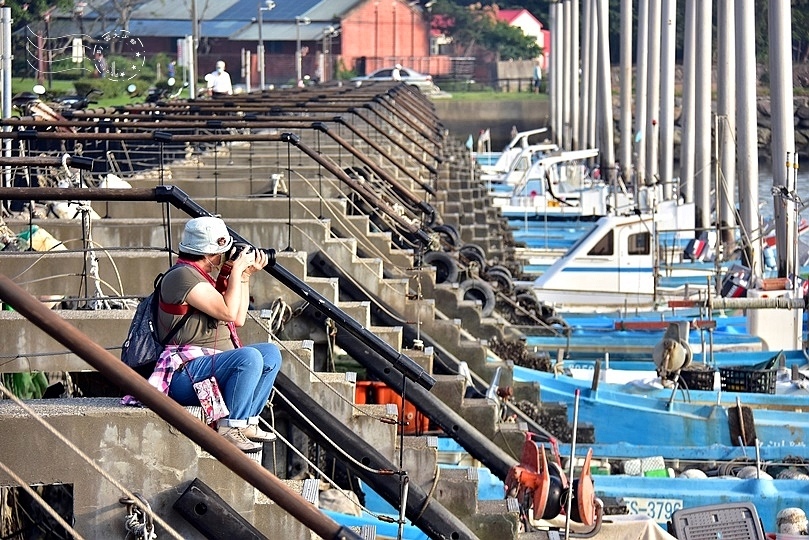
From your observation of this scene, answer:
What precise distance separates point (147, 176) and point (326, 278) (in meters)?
6.48

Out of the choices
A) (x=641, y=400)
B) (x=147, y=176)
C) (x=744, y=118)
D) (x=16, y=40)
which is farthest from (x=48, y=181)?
(x=744, y=118)

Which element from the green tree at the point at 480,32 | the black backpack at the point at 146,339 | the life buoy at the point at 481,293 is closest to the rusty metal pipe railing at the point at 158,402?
the black backpack at the point at 146,339

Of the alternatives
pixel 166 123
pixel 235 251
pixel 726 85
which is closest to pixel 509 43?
pixel 726 85

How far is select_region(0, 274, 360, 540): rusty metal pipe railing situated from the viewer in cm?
684

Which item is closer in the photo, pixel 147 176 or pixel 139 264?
pixel 139 264

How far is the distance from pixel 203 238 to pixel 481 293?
15733mm

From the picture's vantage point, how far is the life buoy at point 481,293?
2469cm

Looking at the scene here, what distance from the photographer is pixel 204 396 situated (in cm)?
938

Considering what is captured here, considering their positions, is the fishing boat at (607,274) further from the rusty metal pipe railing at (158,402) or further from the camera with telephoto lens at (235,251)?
the rusty metal pipe railing at (158,402)

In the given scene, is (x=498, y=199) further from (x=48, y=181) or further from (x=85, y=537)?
(x=85, y=537)

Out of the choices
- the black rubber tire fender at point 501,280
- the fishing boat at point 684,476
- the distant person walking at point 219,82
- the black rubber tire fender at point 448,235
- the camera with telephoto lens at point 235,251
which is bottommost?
the fishing boat at point 684,476

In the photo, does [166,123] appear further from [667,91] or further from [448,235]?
[667,91]

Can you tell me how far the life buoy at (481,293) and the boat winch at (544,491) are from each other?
10.1 metres
